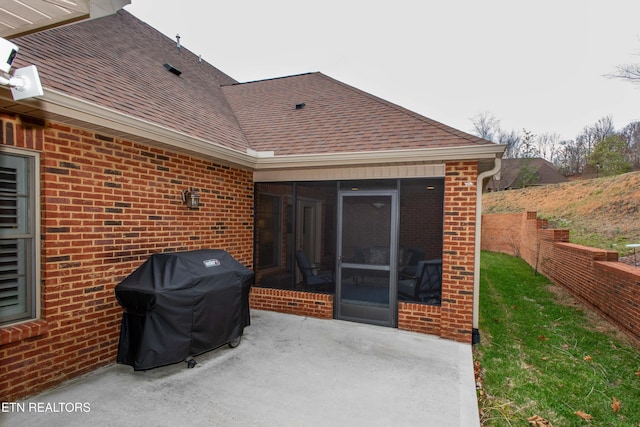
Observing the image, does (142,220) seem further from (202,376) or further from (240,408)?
(240,408)

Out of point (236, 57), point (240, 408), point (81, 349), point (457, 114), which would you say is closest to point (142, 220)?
point (81, 349)

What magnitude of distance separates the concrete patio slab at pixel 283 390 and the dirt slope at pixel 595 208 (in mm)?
7812

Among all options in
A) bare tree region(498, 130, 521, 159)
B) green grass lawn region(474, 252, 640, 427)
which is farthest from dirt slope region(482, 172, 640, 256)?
bare tree region(498, 130, 521, 159)

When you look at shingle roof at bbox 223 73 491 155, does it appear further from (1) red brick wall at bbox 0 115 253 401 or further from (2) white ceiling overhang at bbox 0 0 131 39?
(2) white ceiling overhang at bbox 0 0 131 39

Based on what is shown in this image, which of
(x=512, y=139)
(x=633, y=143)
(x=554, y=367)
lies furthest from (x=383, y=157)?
(x=512, y=139)

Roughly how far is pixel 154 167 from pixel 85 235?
3.95 ft

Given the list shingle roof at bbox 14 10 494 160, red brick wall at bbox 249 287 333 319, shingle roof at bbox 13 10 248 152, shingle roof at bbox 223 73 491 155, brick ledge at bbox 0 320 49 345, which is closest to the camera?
brick ledge at bbox 0 320 49 345

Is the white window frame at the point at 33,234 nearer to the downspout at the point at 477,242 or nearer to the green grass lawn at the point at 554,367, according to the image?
the green grass lawn at the point at 554,367

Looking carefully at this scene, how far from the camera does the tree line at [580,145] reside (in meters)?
21.7

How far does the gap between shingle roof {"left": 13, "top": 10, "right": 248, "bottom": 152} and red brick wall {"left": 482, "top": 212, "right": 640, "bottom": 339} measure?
6.86 meters

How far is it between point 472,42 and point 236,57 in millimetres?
10523

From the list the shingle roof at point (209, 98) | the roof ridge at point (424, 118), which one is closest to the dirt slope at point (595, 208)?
the roof ridge at point (424, 118)

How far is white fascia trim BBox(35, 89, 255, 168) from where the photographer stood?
2.96 metres

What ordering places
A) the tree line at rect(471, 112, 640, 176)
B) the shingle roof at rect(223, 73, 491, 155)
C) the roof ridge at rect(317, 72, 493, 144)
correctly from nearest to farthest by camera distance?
the roof ridge at rect(317, 72, 493, 144), the shingle roof at rect(223, 73, 491, 155), the tree line at rect(471, 112, 640, 176)
